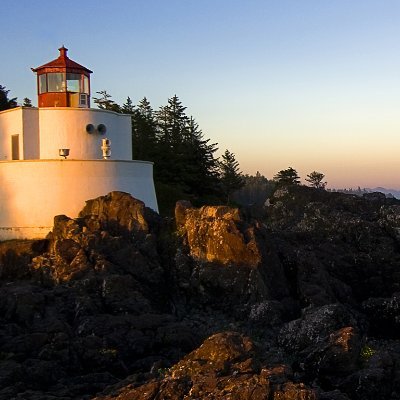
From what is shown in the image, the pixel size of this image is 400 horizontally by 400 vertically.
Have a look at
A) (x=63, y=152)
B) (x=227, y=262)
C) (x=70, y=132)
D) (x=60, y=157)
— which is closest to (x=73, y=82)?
(x=70, y=132)

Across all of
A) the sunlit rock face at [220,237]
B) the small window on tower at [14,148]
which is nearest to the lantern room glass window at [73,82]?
the small window on tower at [14,148]

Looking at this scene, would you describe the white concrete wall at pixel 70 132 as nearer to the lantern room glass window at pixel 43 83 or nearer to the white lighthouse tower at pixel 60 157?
the white lighthouse tower at pixel 60 157

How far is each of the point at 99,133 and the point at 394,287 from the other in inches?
593

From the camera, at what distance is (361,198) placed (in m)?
26.5

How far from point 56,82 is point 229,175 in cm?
2577

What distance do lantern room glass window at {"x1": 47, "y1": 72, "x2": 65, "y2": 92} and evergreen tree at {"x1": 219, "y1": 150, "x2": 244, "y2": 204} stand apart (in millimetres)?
23501

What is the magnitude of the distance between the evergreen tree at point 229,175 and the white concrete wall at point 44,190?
83.5ft

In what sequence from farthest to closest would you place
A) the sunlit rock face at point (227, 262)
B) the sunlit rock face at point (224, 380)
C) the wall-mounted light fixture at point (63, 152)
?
the wall-mounted light fixture at point (63, 152), the sunlit rock face at point (227, 262), the sunlit rock face at point (224, 380)

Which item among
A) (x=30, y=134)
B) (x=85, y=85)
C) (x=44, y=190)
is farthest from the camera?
(x=85, y=85)

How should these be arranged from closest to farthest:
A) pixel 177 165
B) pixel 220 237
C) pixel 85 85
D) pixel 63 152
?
pixel 220 237
pixel 63 152
pixel 85 85
pixel 177 165

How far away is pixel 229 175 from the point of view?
164ft

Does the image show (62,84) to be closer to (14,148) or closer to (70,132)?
(70,132)

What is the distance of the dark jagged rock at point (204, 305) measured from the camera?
961cm

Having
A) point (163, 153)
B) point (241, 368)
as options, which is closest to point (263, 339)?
point (241, 368)
